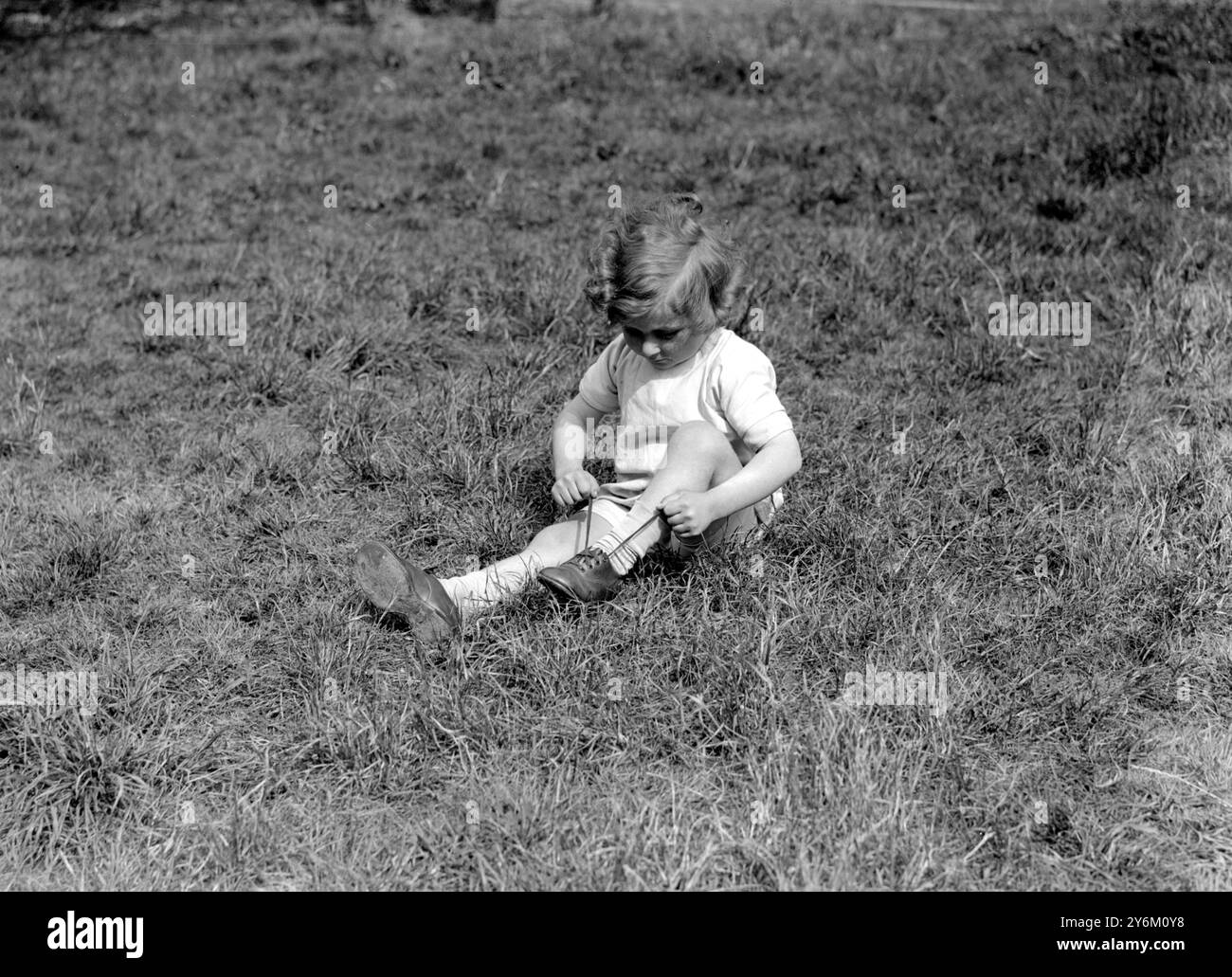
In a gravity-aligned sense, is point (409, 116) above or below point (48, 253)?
above

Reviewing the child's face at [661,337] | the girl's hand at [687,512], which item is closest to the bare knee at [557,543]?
the girl's hand at [687,512]

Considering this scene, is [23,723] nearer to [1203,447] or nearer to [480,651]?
[480,651]

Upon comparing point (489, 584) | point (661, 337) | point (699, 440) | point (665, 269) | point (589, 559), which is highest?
point (665, 269)

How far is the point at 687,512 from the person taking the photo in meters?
3.34

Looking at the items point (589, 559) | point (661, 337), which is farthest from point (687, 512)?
point (661, 337)

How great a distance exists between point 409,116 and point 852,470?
15.2 ft

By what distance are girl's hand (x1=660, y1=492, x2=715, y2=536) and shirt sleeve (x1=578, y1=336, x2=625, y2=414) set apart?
619 mm

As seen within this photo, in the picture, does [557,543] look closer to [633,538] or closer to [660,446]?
[633,538]

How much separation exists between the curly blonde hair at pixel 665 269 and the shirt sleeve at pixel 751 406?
0.51 ft

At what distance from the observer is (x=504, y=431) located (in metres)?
4.48

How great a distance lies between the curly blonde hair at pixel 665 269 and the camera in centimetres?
342

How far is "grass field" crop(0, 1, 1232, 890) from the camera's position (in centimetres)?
280

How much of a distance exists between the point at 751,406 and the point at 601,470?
2.77ft

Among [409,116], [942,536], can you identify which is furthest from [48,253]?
[942,536]
